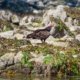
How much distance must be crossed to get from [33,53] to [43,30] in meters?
14.5

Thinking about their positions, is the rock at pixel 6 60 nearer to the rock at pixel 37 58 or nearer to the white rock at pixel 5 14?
the rock at pixel 37 58

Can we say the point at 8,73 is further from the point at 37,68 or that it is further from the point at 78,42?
the point at 78,42

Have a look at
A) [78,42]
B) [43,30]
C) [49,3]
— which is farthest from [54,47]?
[49,3]

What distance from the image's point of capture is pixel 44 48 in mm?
68000

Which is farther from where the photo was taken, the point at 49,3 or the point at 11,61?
the point at 49,3

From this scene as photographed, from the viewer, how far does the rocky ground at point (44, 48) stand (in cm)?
→ 6281

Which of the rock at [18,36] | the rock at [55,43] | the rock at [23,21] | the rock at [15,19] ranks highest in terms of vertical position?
the rock at [15,19]

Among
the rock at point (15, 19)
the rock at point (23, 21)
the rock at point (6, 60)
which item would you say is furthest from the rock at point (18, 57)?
the rock at point (15, 19)

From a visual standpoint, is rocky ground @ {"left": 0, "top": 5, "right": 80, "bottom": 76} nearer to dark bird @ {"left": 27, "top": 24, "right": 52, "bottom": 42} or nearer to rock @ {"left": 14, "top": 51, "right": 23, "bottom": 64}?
rock @ {"left": 14, "top": 51, "right": 23, "bottom": 64}

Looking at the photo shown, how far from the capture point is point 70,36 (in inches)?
3066

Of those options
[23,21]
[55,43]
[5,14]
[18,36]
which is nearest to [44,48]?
[55,43]

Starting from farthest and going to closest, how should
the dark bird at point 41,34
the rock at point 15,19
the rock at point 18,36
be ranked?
the rock at point 15,19 → the dark bird at point 41,34 → the rock at point 18,36

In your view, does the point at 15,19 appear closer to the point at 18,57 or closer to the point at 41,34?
the point at 41,34

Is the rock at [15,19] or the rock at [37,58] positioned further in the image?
the rock at [15,19]
